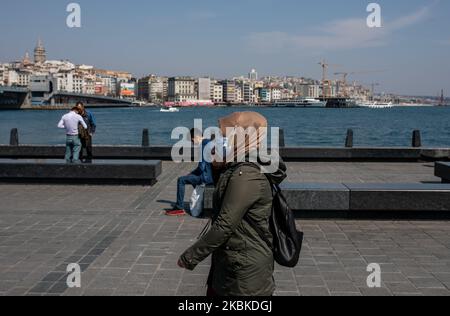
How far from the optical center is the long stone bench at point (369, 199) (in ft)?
25.5

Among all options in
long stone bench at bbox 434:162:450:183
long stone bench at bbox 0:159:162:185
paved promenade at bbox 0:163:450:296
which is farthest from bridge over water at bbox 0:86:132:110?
paved promenade at bbox 0:163:450:296

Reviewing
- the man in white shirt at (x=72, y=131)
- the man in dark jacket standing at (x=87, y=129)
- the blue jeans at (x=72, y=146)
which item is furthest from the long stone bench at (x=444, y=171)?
the blue jeans at (x=72, y=146)

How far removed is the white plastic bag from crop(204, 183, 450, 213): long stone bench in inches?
5.7

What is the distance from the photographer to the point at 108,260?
226 inches

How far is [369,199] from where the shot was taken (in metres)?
7.82

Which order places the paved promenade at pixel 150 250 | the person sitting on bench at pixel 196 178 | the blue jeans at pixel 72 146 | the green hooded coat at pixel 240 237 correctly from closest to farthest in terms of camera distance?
the green hooded coat at pixel 240 237 → the paved promenade at pixel 150 250 → the person sitting on bench at pixel 196 178 → the blue jeans at pixel 72 146

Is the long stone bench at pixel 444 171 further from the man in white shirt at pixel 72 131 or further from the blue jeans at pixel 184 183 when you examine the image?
the man in white shirt at pixel 72 131

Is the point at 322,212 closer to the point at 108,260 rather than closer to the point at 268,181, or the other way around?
the point at 108,260

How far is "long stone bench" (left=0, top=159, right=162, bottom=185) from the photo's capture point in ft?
35.2

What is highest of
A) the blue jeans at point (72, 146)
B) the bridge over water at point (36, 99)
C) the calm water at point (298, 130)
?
the bridge over water at point (36, 99)

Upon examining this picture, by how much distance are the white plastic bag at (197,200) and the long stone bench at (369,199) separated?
0.15 m

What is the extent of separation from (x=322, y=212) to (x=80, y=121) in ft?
20.4

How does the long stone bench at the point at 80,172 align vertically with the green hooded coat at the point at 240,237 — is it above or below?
below
